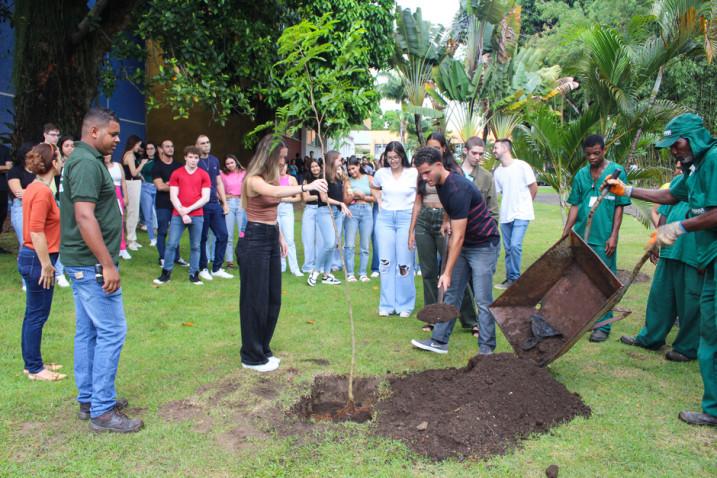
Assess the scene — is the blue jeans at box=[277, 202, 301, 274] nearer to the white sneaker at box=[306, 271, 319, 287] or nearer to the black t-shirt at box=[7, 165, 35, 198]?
the white sneaker at box=[306, 271, 319, 287]

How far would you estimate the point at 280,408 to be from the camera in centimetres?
446

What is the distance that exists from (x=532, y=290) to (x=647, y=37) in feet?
20.4

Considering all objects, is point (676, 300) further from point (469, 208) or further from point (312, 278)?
point (312, 278)

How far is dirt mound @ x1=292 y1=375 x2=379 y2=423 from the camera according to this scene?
14.7 feet

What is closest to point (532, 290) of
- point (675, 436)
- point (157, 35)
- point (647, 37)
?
point (675, 436)

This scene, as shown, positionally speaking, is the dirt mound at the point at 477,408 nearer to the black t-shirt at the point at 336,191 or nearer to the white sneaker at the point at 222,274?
the black t-shirt at the point at 336,191

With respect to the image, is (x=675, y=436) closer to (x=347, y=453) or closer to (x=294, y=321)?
(x=347, y=453)

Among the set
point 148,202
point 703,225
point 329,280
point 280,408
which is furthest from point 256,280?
point 148,202

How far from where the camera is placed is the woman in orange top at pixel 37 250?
15.1 feet

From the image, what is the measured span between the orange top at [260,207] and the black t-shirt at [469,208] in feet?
5.08

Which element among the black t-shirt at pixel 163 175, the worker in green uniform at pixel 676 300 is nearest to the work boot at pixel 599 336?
the worker in green uniform at pixel 676 300

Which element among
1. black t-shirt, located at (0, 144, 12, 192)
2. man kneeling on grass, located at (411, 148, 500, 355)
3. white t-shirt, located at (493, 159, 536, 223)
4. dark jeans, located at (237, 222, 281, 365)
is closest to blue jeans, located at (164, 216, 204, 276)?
black t-shirt, located at (0, 144, 12, 192)

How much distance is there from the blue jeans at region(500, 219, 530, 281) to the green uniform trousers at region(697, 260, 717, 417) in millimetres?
4292

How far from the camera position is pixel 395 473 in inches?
138
